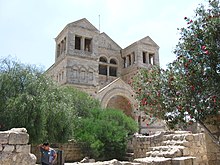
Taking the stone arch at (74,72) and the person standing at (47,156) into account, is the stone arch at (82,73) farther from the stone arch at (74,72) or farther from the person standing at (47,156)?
the person standing at (47,156)

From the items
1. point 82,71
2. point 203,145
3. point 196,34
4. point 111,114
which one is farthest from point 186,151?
point 82,71

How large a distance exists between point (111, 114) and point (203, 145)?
847 cm

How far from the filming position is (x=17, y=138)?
5168 mm

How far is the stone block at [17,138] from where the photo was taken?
201 inches

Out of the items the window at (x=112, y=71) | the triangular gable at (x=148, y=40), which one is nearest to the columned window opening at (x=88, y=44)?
the window at (x=112, y=71)

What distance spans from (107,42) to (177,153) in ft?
92.7

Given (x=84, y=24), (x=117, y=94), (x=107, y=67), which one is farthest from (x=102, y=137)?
(x=107, y=67)

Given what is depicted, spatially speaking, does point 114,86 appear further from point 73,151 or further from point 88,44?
point 73,151

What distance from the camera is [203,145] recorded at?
28.1 feet

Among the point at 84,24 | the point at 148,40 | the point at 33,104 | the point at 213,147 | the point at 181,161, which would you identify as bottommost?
the point at 181,161

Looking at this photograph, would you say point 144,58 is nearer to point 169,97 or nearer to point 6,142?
point 169,97

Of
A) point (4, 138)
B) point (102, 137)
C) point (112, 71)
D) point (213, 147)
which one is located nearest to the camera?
point (4, 138)

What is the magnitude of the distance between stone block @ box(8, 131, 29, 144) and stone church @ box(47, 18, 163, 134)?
1602 cm

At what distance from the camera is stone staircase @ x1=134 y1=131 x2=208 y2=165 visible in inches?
250
